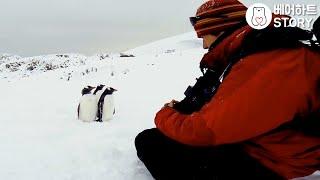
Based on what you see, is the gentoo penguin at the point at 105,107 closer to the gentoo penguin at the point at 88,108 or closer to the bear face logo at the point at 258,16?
the gentoo penguin at the point at 88,108

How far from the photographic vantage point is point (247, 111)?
8.11 ft

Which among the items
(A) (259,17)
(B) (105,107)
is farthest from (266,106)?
(B) (105,107)

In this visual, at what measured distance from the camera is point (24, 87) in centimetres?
996

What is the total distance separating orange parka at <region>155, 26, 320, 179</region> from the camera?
8.01 feet

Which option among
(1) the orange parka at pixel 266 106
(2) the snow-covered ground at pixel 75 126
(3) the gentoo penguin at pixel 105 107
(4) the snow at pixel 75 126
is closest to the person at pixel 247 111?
(1) the orange parka at pixel 266 106

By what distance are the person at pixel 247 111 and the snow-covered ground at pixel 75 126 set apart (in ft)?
2.66

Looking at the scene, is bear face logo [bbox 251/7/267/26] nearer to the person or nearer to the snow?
the person

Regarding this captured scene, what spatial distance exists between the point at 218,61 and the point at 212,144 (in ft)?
1.94

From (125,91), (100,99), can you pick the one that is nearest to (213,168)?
(100,99)

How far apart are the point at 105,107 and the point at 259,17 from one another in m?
3.34

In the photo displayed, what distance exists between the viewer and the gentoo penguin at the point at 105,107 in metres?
5.77

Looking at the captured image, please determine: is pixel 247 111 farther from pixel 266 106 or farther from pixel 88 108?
pixel 88 108

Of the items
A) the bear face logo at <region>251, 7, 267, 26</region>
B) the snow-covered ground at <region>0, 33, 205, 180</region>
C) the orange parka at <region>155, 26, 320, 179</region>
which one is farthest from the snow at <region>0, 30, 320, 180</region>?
the bear face logo at <region>251, 7, 267, 26</region>

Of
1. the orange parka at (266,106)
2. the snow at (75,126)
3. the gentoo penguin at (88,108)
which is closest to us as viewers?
the orange parka at (266,106)
